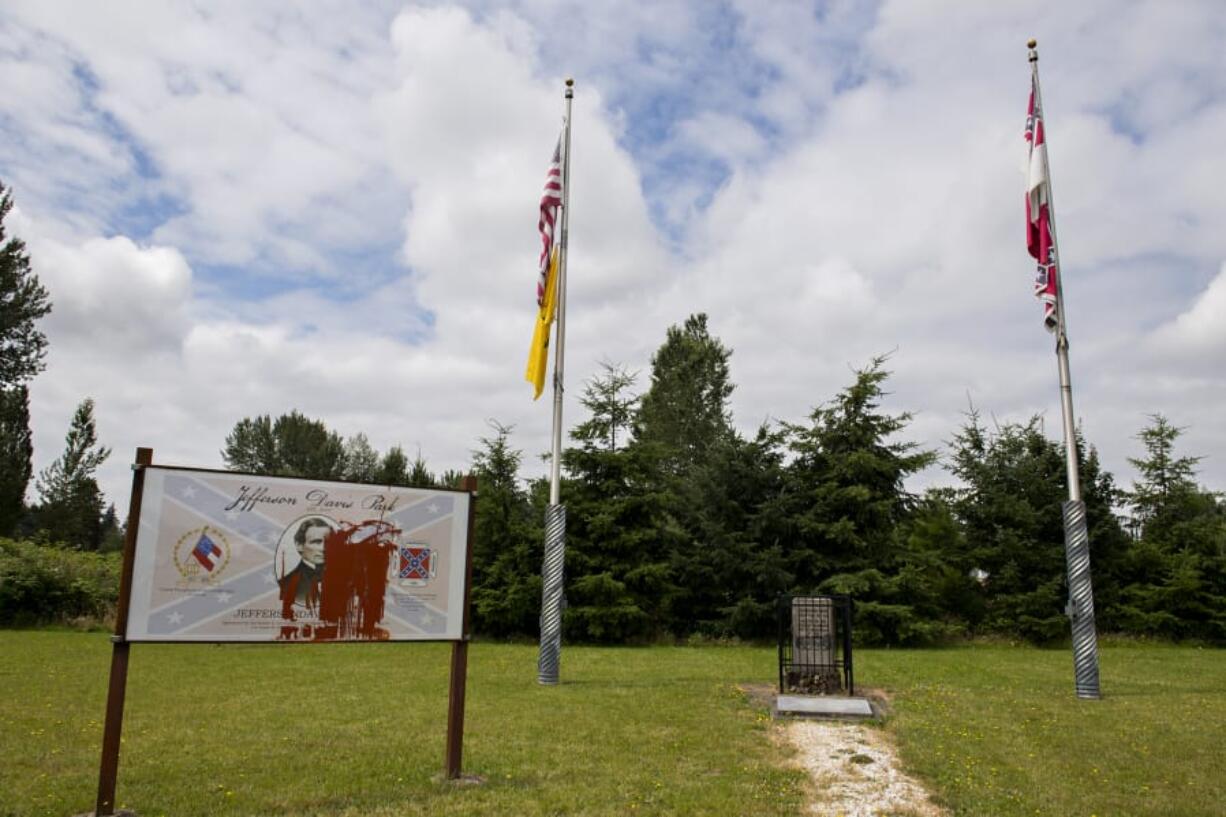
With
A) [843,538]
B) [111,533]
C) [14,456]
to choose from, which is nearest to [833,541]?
[843,538]

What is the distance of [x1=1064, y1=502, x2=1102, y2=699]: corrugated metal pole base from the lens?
35.0 ft

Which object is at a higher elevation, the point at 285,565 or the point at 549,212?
the point at 549,212

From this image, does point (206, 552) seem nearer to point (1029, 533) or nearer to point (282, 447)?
point (1029, 533)

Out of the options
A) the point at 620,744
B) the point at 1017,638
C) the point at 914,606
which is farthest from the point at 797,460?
the point at 620,744

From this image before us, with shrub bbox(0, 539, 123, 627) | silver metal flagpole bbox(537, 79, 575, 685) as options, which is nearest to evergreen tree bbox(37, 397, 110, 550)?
shrub bbox(0, 539, 123, 627)

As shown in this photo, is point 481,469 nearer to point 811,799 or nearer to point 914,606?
point 914,606

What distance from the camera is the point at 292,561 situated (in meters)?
6.07

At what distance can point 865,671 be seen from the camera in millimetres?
13453

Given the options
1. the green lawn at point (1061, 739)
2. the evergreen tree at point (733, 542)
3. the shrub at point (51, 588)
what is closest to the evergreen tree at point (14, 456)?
the shrub at point (51, 588)

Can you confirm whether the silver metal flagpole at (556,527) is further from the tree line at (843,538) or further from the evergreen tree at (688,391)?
the evergreen tree at (688,391)

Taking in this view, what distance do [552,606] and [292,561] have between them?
19.6 ft

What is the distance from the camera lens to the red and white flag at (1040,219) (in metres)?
11.6

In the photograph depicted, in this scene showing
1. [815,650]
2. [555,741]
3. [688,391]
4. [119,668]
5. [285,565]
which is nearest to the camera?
[119,668]

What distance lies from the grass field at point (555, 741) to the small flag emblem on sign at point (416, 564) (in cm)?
153
